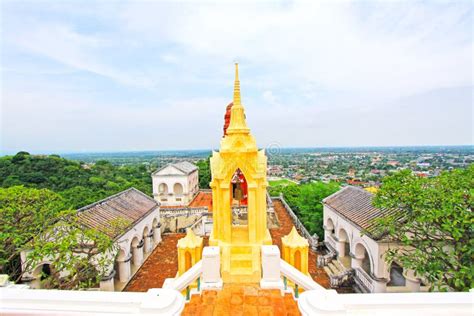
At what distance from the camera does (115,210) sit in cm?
1535

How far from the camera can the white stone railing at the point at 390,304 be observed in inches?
145

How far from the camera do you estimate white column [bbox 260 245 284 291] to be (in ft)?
21.1

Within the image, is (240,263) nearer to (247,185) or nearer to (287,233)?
(247,185)

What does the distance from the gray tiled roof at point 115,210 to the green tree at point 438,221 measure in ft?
43.1

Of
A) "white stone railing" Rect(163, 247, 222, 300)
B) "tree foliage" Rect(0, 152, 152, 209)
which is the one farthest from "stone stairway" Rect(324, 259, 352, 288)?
"tree foliage" Rect(0, 152, 152, 209)

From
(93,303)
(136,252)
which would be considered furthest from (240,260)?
(136,252)

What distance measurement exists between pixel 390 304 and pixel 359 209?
1207cm

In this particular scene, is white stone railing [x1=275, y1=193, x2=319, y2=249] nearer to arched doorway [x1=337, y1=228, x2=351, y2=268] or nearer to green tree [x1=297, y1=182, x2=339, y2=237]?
green tree [x1=297, y1=182, x2=339, y2=237]

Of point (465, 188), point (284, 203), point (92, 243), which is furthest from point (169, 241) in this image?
point (465, 188)

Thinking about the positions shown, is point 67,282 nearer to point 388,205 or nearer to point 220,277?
point 220,277

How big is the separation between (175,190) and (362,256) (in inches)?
1115

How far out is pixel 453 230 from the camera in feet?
24.9

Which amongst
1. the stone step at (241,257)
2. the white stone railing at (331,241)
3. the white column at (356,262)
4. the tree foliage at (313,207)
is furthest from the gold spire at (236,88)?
the tree foliage at (313,207)

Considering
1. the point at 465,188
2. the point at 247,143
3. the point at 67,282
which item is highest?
the point at 247,143
